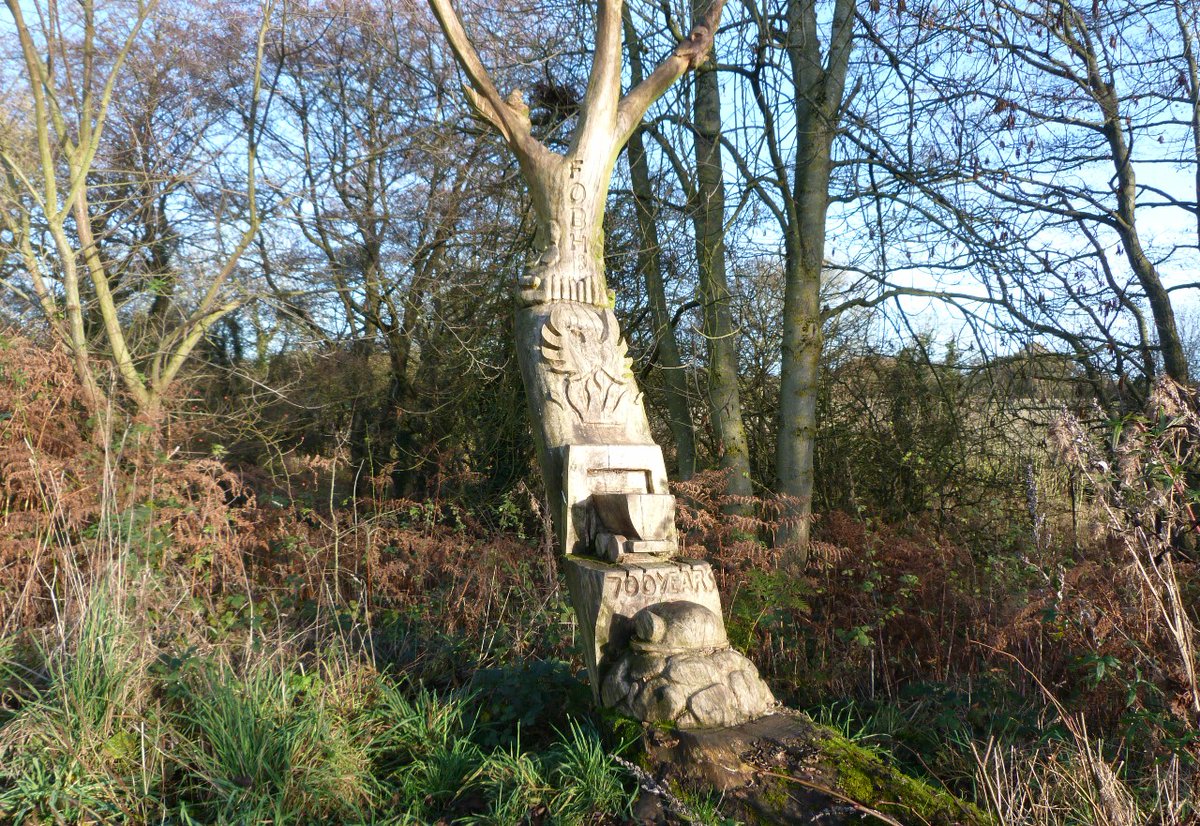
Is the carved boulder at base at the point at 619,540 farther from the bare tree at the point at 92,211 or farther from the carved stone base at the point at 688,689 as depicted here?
the bare tree at the point at 92,211

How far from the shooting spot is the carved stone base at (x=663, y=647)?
3467 mm

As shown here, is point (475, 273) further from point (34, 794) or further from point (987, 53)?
point (34, 794)

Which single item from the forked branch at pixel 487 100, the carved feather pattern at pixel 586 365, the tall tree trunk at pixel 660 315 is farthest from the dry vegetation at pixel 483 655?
the forked branch at pixel 487 100

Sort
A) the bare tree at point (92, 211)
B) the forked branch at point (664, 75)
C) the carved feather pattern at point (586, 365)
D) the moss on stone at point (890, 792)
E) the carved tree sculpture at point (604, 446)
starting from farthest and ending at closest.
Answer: the bare tree at point (92, 211)
the forked branch at point (664, 75)
the carved feather pattern at point (586, 365)
the carved tree sculpture at point (604, 446)
the moss on stone at point (890, 792)

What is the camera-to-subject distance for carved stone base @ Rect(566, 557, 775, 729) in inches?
136

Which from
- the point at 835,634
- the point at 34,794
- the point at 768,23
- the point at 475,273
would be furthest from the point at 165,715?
the point at 768,23

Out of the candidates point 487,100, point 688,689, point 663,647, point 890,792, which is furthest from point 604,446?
point 487,100

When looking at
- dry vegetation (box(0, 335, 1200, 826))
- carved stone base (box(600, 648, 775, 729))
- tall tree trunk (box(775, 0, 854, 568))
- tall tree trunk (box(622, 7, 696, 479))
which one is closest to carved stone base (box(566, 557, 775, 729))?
carved stone base (box(600, 648, 775, 729))

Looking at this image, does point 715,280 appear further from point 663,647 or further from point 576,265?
point 663,647

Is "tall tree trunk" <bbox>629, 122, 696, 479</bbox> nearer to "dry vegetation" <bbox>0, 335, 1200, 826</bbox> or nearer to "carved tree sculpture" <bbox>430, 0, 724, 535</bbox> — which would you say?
"dry vegetation" <bbox>0, 335, 1200, 826</bbox>

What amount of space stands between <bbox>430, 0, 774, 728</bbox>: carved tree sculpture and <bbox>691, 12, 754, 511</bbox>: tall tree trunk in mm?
1836

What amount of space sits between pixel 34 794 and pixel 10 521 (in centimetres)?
309

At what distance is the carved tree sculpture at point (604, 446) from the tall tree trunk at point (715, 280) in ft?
6.02

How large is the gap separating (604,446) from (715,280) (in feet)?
10.9
